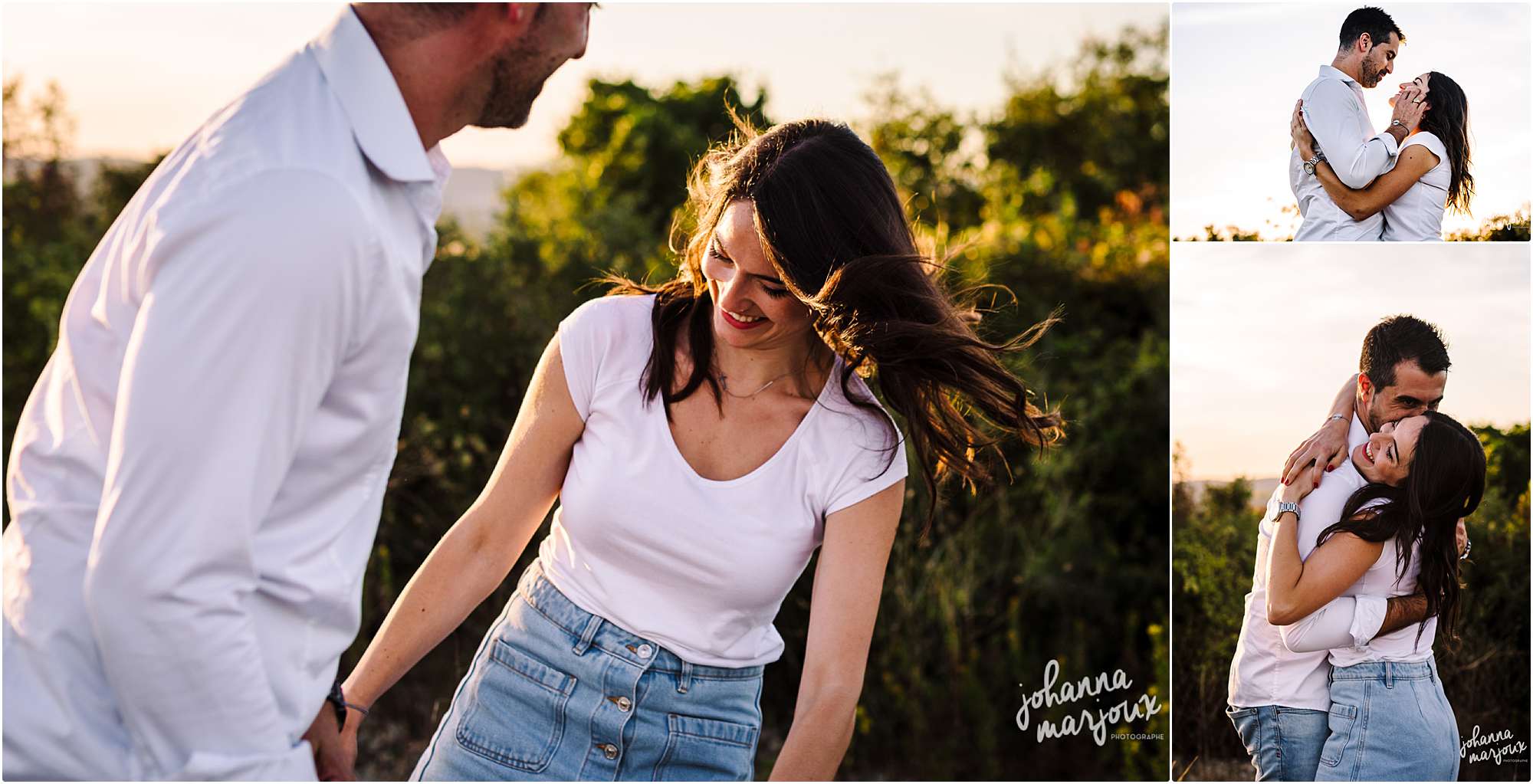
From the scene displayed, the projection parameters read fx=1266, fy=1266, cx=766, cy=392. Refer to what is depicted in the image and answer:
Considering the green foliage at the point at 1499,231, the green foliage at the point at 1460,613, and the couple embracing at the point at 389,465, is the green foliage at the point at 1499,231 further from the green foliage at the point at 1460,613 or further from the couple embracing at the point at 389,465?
the couple embracing at the point at 389,465

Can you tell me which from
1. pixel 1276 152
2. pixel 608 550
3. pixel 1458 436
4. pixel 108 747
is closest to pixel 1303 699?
pixel 1458 436

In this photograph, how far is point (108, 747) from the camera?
129 cm

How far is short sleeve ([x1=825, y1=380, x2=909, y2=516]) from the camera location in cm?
213

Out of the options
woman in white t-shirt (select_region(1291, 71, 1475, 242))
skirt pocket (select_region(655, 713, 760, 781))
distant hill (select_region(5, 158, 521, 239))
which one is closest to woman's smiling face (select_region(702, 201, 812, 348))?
skirt pocket (select_region(655, 713, 760, 781))

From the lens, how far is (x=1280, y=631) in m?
2.73

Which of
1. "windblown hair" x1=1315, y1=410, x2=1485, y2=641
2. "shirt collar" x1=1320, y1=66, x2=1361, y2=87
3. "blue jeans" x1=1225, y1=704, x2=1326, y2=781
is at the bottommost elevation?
"blue jeans" x1=1225, y1=704, x2=1326, y2=781

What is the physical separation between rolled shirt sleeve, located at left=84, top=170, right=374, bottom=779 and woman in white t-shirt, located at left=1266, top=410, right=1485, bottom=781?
2.15 metres

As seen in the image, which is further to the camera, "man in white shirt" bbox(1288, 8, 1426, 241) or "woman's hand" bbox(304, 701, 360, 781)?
"man in white shirt" bbox(1288, 8, 1426, 241)

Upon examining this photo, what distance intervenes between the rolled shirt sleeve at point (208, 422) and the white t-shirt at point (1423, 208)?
2.30m

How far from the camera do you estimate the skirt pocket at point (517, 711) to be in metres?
2.10

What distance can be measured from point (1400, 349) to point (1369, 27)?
69 centimetres

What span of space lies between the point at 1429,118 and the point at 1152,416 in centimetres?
193

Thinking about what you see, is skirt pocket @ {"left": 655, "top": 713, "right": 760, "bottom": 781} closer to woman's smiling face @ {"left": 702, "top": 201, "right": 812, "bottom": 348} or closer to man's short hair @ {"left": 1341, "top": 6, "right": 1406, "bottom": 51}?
woman's smiling face @ {"left": 702, "top": 201, "right": 812, "bottom": 348}

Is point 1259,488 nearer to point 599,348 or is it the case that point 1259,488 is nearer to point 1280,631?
point 1280,631
